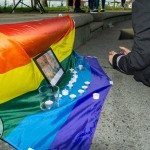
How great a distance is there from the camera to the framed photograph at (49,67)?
204 centimetres

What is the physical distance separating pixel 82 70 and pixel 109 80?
15.6 inches

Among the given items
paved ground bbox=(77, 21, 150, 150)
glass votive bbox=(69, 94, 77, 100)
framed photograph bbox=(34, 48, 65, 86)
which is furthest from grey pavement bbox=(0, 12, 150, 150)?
framed photograph bbox=(34, 48, 65, 86)

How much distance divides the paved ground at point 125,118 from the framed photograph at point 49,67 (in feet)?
1.52

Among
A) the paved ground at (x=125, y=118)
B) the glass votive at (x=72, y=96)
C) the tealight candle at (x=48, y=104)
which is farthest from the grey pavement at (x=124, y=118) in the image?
the tealight candle at (x=48, y=104)

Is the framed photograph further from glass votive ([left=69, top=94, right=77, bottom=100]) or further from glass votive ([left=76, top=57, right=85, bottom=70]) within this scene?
glass votive ([left=76, top=57, right=85, bottom=70])

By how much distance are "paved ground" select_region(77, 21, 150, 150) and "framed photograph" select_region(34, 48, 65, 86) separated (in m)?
0.46

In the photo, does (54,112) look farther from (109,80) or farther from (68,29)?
(68,29)

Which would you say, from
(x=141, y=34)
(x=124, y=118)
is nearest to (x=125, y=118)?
(x=124, y=118)

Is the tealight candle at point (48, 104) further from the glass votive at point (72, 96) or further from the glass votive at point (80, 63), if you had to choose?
the glass votive at point (80, 63)

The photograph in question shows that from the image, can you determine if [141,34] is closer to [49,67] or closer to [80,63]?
[49,67]

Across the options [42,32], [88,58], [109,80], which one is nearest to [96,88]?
[109,80]

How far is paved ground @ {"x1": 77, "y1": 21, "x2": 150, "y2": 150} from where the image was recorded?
150cm

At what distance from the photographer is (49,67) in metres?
2.20

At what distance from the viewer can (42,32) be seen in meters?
2.13
